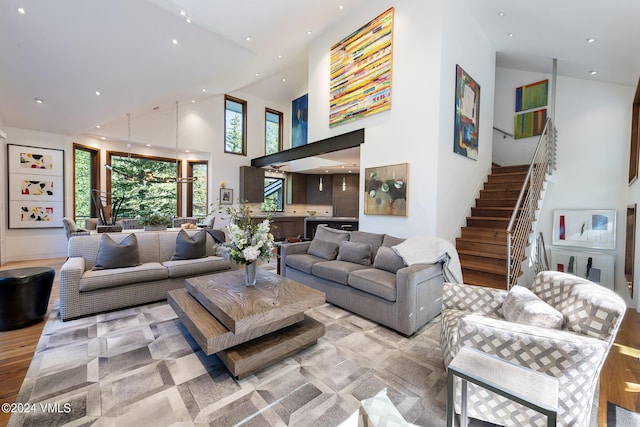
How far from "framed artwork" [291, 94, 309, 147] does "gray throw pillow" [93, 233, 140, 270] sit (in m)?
6.58

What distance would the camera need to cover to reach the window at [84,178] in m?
6.23

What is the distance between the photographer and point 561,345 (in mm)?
1362

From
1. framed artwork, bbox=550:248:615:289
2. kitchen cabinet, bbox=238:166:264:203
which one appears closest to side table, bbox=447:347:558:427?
framed artwork, bbox=550:248:615:289

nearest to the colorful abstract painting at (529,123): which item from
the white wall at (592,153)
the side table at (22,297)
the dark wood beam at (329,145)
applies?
the white wall at (592,153)

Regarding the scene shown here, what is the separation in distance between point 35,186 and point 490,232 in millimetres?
9134

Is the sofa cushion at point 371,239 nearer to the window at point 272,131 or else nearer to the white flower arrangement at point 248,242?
the white flower arrangement at point 248,242

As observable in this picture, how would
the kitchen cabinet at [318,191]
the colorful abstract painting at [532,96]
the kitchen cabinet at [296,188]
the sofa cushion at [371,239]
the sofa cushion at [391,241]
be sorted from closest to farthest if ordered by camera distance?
the sofa cushion at [391,241], the sofa cushion at [371,239], the colorful abstract painting at [532,96], the kitchen cabinet at [318,191], the kitchen cabinet at [296,188]

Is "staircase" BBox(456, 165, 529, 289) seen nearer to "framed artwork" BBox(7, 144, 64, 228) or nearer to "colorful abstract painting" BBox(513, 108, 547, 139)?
"colorful abstract painting" BBox(513, 108, 547, 139)

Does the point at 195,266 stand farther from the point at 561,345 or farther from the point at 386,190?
the point at 561,345

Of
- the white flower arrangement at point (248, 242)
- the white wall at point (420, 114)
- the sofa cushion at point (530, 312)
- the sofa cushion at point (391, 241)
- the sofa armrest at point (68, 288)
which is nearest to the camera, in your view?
the sofa cushion at point (530, 312)

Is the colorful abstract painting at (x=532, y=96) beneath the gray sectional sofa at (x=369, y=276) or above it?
above

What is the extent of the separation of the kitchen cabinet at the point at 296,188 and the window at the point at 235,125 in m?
1.86

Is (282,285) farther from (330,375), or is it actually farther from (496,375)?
(496,375)

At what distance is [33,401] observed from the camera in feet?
5.60
